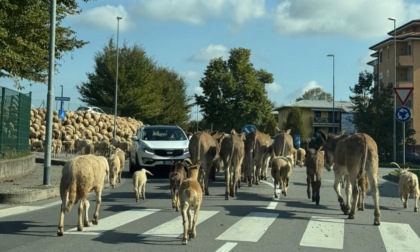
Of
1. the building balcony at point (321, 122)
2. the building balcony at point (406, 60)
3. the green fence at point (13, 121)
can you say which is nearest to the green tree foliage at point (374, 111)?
the building balcony at point (406, 60)

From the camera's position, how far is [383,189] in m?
18.0

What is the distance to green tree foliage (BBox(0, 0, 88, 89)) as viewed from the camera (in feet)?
59.0

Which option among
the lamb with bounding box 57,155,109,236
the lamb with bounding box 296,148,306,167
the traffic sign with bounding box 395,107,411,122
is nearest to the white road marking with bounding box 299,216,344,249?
the lamb with bounding box 57,155,109,236

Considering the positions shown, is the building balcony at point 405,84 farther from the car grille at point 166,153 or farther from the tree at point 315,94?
the tree at point 315,94

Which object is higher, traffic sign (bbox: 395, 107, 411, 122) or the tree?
the tree

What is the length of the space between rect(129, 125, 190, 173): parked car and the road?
19.3ft

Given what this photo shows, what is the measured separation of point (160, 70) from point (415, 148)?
32.1 m

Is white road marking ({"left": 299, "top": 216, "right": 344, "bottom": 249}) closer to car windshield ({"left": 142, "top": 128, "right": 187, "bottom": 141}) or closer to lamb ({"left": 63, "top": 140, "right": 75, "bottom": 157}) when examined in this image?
car windshield ({"left": 142, "top": 128, "right": 187, "bottom": 141})

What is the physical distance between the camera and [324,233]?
30.6 feet

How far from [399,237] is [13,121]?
14.9 metres

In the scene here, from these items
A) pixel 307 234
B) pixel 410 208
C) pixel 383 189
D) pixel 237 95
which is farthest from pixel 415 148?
pixel 307 234

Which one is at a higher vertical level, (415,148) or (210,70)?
(210,70)

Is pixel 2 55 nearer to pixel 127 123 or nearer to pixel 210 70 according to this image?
pixel 127 123

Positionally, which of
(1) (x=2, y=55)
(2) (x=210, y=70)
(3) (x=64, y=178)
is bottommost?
(3) (x=64, y=178)
